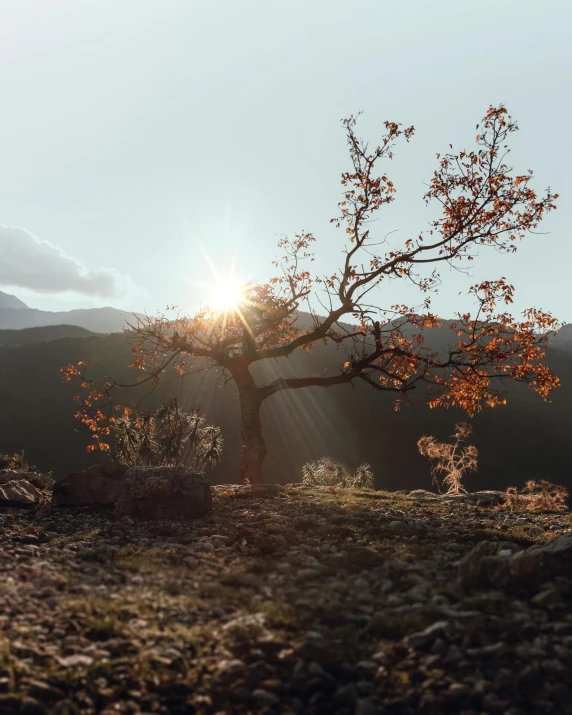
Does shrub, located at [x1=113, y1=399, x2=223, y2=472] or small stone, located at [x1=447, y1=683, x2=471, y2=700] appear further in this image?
shrub, located at [x1=113, y1=399, x2=223, y2=472]

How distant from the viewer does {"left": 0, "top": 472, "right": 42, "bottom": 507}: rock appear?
15.3m

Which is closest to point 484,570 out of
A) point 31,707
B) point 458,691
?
point 458,691

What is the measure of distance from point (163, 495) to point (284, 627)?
8.26 m

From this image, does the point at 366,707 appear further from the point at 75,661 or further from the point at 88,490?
the point at 88,490

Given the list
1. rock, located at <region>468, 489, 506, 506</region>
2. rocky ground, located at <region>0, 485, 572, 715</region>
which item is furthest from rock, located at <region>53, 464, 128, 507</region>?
rock, located at <region>468, 489, 506, 506</region>

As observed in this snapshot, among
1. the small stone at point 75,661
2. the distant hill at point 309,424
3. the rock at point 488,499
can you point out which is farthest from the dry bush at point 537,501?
the distant hill at point 309,424

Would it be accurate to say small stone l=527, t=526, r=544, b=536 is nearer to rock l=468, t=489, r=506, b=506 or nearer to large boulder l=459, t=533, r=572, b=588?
large boulder l=459, t=533, r=572, b=588

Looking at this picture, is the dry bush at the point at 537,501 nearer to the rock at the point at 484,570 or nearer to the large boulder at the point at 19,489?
the rock at the point at 484,570

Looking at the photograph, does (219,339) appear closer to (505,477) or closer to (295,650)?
(295,650)

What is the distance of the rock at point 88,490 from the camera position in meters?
15.5

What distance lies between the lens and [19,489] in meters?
16.2

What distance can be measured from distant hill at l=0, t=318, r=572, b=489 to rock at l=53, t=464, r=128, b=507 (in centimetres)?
8625

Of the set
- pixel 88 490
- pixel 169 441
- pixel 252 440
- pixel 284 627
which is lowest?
pixel 169 441

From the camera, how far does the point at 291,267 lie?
24188mm
